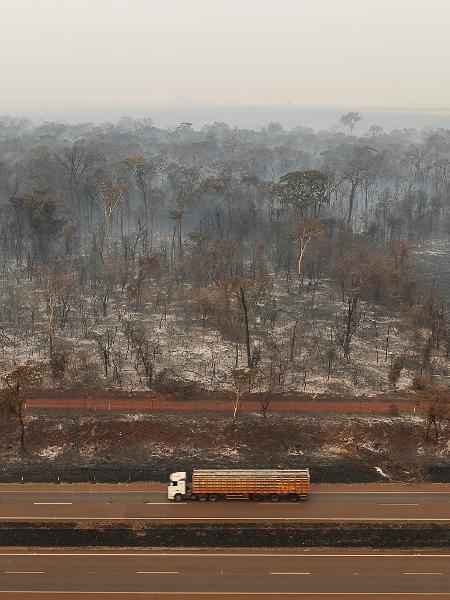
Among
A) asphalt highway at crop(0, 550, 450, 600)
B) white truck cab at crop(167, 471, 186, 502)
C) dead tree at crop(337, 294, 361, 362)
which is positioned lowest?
asphalt highway at crop(0, 550, 450, 600)

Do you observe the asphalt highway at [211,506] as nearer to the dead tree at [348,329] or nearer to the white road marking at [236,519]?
the white road marking at [236,519]

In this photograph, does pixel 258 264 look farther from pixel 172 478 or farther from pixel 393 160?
pixel 393 160

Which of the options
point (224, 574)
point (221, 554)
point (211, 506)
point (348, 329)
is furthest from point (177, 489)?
point (348, 329)

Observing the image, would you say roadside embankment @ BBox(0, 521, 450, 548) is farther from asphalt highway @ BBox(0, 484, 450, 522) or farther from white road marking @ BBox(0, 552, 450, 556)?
asphalt highway @ BBox(0, 484, 450, 522)

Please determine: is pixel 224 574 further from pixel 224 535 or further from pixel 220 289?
pixel 220 289

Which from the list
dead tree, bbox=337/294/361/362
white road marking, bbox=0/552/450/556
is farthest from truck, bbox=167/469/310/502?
dead tree, bbox=337/294/361/362

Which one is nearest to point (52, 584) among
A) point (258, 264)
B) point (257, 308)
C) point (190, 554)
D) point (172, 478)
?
point (190, 554)
